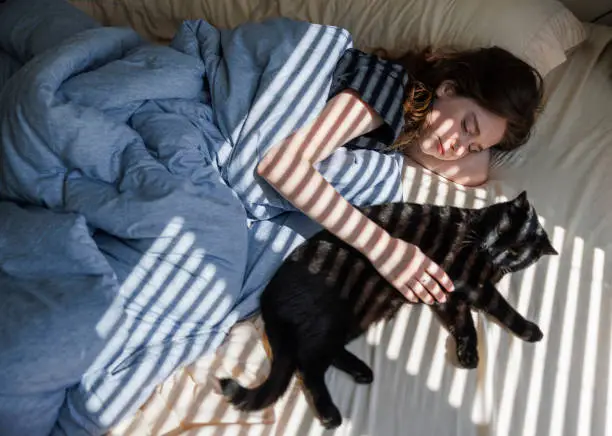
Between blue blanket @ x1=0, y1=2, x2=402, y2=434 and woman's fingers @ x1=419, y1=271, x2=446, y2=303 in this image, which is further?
woman's fingers @ x1=419, y1=271, x2=446, y2=303

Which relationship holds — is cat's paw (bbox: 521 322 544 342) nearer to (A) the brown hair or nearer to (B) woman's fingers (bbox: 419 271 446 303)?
(B) woman's fingers (bbox: 419 271 446 303)

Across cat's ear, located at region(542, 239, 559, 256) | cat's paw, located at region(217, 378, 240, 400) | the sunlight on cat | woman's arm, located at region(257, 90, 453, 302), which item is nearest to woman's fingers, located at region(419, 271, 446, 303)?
woman's arm, located at region(257, 90, 453, 302)

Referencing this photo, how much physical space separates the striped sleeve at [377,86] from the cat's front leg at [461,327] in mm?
331

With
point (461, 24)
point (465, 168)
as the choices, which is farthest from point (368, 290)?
point (461, 24)

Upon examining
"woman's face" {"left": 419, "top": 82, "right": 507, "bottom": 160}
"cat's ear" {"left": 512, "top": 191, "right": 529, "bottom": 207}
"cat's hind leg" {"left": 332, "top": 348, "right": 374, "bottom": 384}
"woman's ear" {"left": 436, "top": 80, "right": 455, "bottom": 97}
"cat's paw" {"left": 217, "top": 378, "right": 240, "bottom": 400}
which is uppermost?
"woman's ear" {"left": 436, "top": 80, "right": 455, "bottom": 97}

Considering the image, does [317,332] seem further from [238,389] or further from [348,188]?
[348,188]

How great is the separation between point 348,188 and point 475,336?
36 cm

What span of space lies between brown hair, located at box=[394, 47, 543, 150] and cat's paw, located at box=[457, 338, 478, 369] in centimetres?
43

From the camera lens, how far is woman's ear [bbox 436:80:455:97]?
1.12 metres

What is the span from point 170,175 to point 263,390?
39 cm

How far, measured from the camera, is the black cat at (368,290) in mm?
908

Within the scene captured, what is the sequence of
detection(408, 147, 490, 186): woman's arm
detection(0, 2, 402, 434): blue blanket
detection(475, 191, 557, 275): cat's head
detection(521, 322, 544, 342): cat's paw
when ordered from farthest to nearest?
detection(408, 147, 490, 186): woman's arm, detection(475, 191, 557, 275): cat's head, detection(521, 322, 544, 342): cat's paw, detection(0, 2, 402, 434): blue blanket

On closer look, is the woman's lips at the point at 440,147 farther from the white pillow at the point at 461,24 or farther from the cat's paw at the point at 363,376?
the cat's paw at the point at 363,376

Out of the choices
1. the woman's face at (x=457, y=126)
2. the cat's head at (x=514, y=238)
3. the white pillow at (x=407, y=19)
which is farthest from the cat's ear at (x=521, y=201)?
the white pillow at (x=407, y=19)
